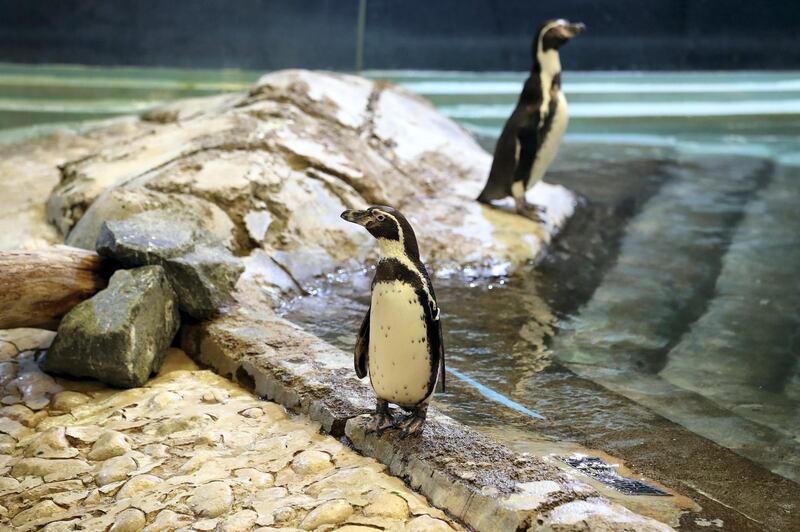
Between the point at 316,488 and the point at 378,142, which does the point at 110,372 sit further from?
the point at 378,142

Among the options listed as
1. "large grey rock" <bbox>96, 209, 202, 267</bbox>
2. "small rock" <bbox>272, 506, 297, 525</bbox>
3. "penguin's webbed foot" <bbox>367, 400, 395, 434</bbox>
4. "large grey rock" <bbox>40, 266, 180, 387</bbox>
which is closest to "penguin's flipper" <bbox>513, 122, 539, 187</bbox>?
"large grey rock" <bbox>96, 209, 202, 267</bbox>

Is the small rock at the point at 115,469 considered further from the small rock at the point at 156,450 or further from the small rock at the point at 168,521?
the small rock at the point at 168,521

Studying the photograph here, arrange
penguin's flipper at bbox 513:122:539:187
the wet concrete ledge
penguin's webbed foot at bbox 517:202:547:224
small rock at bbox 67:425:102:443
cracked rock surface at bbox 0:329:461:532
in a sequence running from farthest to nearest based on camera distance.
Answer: penguin's webbed foot at bbox 517:202:547:224, penguin's flipper at bbox 513:122:539:187, small rock at bbox 67:425:102:443, cracked rock surface at bbox 0:329:461:532, the wet concrete ledge

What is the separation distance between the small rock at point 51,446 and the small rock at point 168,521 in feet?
1.65

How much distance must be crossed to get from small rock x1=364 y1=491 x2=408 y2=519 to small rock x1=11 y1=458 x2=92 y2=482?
2.77 feet

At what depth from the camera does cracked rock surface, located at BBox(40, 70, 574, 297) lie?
449 cm

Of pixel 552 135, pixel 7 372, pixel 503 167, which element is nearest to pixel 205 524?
pixel 7 372

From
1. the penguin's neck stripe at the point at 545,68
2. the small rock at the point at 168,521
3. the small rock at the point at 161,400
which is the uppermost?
the penguin's neck stripe at the point at 545,68

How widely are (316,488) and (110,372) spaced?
1.06m

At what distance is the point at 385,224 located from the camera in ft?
8.09

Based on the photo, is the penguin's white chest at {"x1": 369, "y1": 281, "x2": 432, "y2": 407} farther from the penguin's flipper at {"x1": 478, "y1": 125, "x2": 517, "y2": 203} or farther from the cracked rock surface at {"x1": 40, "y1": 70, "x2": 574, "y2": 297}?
the penguin's flipper at {"x1": 478, "y1": 125, "x2": 517, "y2": 203}

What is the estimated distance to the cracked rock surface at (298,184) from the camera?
4.49 meters

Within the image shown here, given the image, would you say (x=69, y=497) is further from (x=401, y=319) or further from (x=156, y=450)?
(x=401, y=319)

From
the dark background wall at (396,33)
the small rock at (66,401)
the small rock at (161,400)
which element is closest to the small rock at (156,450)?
the small rock at (161,400)
